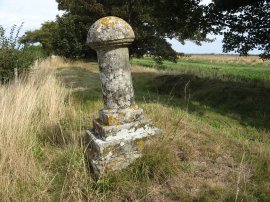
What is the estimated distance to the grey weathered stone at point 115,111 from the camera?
3.86m

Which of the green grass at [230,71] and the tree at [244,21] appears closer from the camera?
the tree at [244,21]

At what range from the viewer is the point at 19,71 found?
10.7 metres

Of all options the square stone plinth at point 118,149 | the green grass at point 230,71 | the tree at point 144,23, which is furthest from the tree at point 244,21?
the square stone plinth at point 118,149

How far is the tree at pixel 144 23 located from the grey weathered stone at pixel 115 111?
5.74m

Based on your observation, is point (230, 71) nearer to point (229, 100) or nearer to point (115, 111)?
point (229, 100)

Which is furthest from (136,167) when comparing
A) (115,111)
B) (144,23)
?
(144,23)

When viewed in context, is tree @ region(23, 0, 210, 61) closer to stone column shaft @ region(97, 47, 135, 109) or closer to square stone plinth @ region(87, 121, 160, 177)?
stone column shaft @ region(97, 47, 135, 109)

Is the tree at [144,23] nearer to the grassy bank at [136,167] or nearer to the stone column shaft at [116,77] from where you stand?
the grassy bank at [136,167]

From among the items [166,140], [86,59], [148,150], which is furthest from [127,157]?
[86,59]

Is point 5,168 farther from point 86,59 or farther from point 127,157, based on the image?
point 86,59

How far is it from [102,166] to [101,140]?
371 mm

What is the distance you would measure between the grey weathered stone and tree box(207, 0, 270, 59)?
20.1ft

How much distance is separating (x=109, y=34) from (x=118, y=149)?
151 centimetres

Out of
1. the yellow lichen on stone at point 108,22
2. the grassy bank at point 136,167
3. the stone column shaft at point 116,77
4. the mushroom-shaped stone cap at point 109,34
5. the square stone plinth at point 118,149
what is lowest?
the grassy bank at point 136,167
